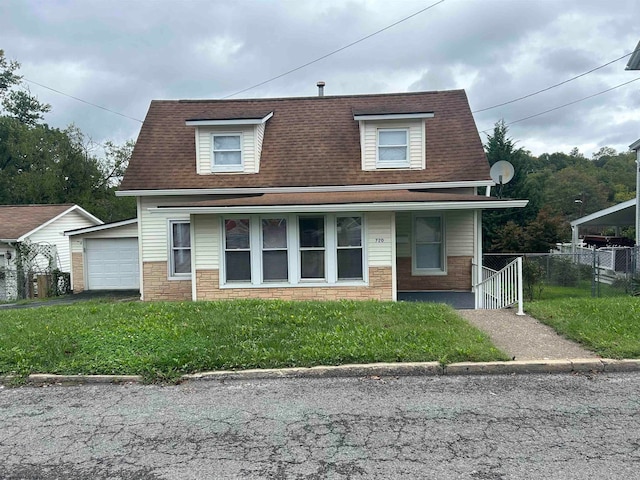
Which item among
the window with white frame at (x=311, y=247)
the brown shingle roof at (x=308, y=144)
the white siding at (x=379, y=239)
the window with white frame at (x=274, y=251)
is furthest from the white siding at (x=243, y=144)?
the white siding at (x=379, y=239)

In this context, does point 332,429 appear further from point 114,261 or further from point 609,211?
point 609,211

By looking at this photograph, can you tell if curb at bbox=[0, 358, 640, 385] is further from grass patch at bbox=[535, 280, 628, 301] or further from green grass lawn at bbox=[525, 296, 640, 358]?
grass patch at bbox=[535, 280, 628, 301]

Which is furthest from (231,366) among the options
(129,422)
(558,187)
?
(558,187)

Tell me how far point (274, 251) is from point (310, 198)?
158cm

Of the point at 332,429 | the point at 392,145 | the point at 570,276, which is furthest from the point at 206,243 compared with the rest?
the point at 570,276

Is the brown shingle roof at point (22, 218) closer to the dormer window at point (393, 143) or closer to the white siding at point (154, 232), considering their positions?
the white siding at point (154, 232)

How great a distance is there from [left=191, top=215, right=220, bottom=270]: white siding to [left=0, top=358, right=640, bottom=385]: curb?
574cm

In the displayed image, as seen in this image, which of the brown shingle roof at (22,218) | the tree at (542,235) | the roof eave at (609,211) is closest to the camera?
the roof eave at (609,211)

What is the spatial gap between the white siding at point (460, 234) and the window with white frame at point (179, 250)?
7467 millimetres

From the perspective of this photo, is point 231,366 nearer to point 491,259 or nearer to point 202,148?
point 202,148

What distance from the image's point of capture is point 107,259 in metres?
17.5

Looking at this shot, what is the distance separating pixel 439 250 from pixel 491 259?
5.10m

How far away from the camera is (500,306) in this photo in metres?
9.84

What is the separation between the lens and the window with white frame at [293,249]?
11.1 m
